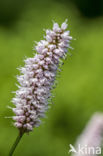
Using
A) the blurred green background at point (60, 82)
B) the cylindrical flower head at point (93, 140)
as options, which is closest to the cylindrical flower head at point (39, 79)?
the cylindrical flower head at point (93, 140)

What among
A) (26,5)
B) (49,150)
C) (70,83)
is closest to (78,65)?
(70,83)

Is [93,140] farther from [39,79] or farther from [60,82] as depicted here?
[60,82]

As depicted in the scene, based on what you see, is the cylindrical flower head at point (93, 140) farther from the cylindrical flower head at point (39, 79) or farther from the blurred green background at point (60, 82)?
the blurred green background at point (60, 82)

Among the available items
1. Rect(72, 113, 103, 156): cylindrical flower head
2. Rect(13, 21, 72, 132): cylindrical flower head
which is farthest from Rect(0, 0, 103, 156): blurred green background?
Rect(72, 113, 103, 156): cylindrical flower head

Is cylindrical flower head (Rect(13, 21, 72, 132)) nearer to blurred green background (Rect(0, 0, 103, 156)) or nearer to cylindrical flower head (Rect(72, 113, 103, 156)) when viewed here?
cylindrical flower head (Rect(72, 113, 103, 156))

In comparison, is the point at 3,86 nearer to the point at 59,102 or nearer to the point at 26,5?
Answer: the point at 59,102

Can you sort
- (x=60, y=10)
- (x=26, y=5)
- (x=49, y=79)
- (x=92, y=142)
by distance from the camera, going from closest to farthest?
(x=92, y=142)
(x=49, y=79)
(x=60, y=10)
(x=26, y=5)
